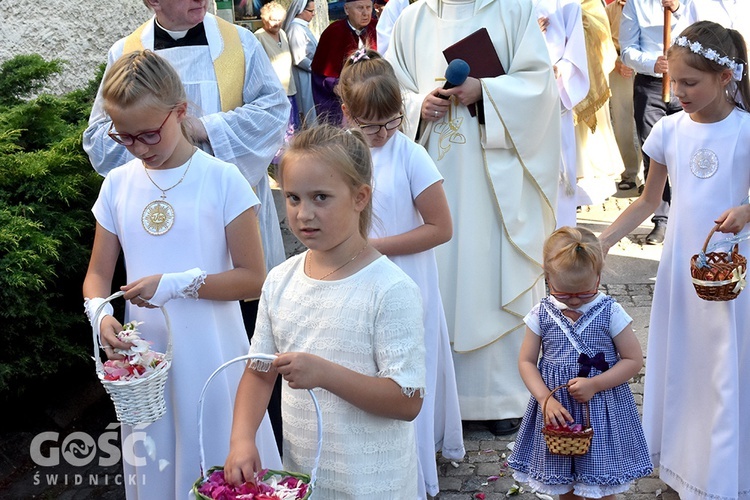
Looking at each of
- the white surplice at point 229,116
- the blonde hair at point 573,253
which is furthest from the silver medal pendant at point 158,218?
the blonde hair at point 573,253

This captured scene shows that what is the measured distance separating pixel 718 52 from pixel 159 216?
2229 millimetres

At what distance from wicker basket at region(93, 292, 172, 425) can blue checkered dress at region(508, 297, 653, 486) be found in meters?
1.35

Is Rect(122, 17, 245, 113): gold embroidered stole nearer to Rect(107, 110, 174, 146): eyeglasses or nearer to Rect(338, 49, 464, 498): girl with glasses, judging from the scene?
Rect(338, 49, 464, 498): girl with glasses

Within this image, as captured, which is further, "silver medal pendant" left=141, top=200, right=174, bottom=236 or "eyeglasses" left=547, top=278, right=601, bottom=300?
"eyeglasses" left=547, top=278, right=601, bottom=300

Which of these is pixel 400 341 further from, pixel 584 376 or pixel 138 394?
pixel 584 376

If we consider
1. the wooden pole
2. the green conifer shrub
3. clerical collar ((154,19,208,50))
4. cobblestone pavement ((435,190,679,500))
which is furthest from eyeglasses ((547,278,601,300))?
the wooden pole

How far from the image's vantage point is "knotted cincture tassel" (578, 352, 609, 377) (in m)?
3.26

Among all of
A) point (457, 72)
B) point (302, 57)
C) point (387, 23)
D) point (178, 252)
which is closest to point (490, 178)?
point (457, 72)

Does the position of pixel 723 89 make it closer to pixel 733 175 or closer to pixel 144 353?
pixel 733 175

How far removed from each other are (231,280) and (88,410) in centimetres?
220

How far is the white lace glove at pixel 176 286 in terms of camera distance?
288cm

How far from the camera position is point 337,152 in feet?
8.16

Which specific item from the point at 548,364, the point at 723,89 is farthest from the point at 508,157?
the point at 548,364

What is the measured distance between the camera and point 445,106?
15.0ft
